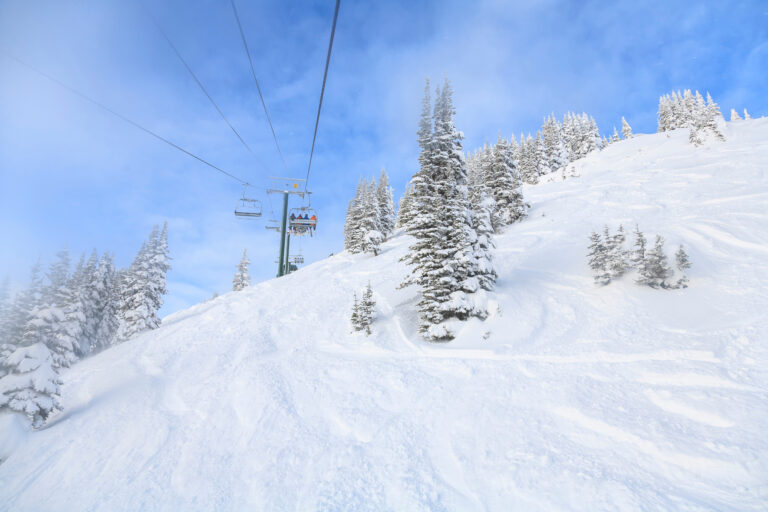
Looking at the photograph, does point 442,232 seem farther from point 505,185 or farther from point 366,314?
point 505,185

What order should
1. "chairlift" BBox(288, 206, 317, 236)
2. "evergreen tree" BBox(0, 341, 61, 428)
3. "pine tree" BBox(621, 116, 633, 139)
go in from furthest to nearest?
"pine tree" BBox(621, 116, 633, 139) → "chairlift" BBox(288, 206, 317, 236) → "evergreen tree" BBox(0, 341, 61, 428)

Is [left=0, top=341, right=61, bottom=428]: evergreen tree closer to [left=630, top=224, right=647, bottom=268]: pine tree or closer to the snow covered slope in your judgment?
the snow covered slope

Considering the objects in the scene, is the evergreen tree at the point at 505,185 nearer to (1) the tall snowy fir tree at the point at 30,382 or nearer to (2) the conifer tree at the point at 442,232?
(2) the conifer tree at the point at 442,232

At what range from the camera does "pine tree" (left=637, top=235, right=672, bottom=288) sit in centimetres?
1280

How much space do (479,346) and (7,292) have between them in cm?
2685

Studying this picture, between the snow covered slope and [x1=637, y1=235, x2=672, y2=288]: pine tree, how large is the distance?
1.61 feet

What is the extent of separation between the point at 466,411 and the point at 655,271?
10434 millimetres

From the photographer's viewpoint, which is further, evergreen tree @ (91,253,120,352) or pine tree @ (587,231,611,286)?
evergreen tree @ (91,253,120,352)

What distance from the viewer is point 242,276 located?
51.9 meters

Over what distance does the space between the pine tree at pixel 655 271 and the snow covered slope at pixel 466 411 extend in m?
0.49

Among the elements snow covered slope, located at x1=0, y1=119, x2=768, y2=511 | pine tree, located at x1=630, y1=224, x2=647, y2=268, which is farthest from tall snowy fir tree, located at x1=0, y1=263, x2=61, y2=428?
pine tree, located at x1=630, y1=224, x2=647, y2=268

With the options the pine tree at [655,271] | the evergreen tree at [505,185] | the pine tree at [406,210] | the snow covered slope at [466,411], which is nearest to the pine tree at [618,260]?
the snow covered slope at [466,411]

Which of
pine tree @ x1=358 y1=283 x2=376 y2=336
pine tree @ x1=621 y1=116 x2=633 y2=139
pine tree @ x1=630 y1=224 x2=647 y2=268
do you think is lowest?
pine tree @ x1=358 y1=283 x2=376 y2=336

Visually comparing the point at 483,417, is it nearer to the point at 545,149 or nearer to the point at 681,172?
the point at 681,172
